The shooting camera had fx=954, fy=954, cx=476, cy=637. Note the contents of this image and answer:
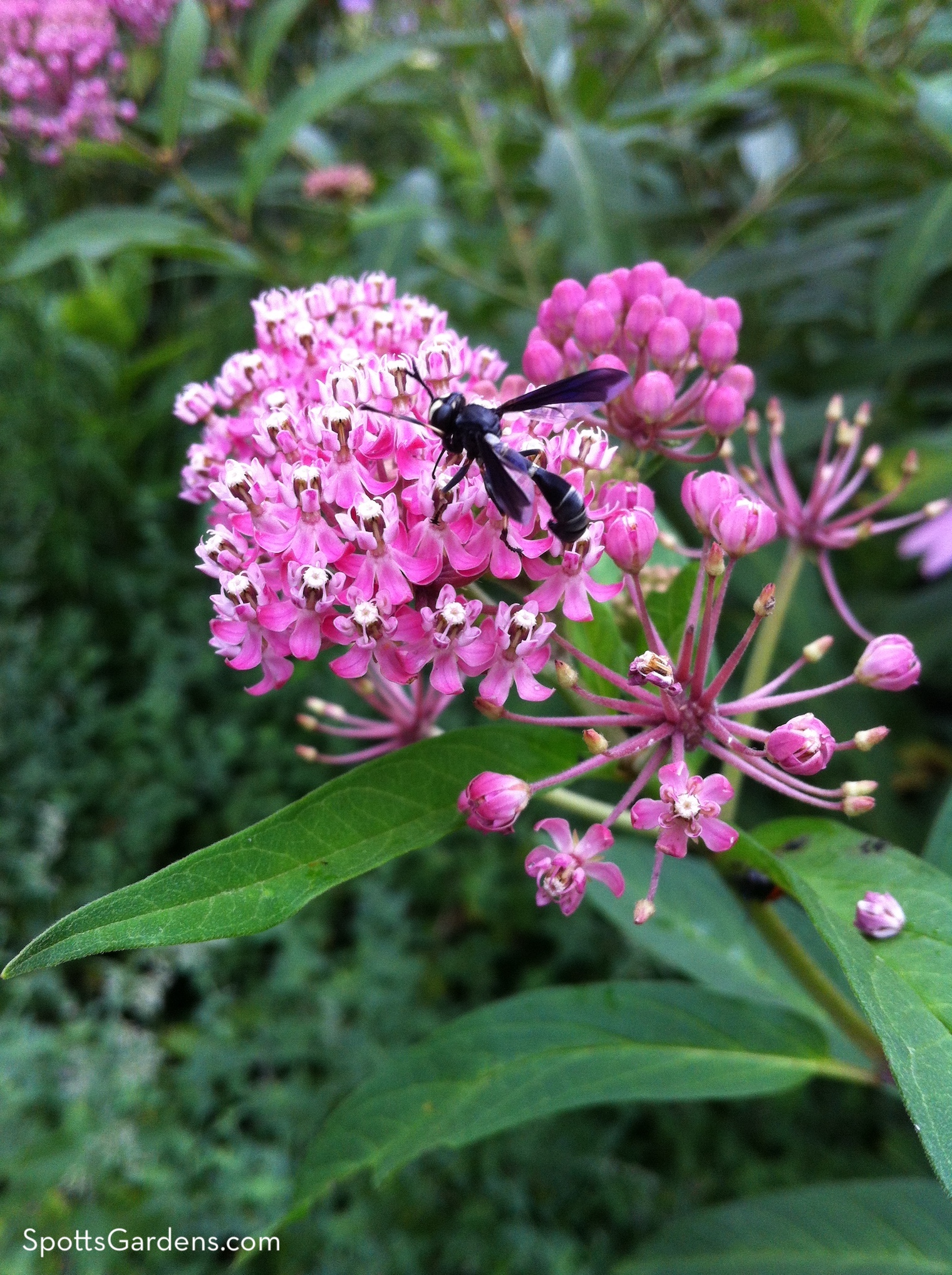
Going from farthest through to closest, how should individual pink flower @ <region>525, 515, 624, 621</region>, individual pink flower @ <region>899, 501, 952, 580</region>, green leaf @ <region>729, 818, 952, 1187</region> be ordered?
individual pink flower @ <region>899, 501, 952, 580</region>
individual pink flower @ <region>525, 515, 624, 621</region>
green leaf @ <region>729, 818, 952, 1187</region>

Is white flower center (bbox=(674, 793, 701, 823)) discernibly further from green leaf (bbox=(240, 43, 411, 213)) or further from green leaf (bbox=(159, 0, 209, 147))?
green leaf (bbox=(159, 0, 209, 147))

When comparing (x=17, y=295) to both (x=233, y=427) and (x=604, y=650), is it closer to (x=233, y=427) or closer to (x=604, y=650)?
(x=233, y=427)

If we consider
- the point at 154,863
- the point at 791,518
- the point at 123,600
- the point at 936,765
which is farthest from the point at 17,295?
the point at 936,765

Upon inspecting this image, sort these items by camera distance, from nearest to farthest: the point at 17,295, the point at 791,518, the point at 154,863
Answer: the point at 791,518 < the point at 154,863 < the point at 17,295

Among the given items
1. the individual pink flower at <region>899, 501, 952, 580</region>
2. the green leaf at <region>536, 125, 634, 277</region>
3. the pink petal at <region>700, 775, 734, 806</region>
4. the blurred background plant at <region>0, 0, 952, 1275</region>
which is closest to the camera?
the pink petal at <region>700, 775, 734, 806</region>

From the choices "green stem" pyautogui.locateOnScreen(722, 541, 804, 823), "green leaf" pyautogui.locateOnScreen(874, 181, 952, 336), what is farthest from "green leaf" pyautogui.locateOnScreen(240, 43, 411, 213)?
"green stem" pyautogui.locateOnScreen(722, 541, 804, 823)

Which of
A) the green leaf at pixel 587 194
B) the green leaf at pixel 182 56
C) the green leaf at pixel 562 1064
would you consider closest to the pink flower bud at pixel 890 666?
the green leaf at pixel 562 1064

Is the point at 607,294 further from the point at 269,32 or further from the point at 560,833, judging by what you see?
the point at 269,32
